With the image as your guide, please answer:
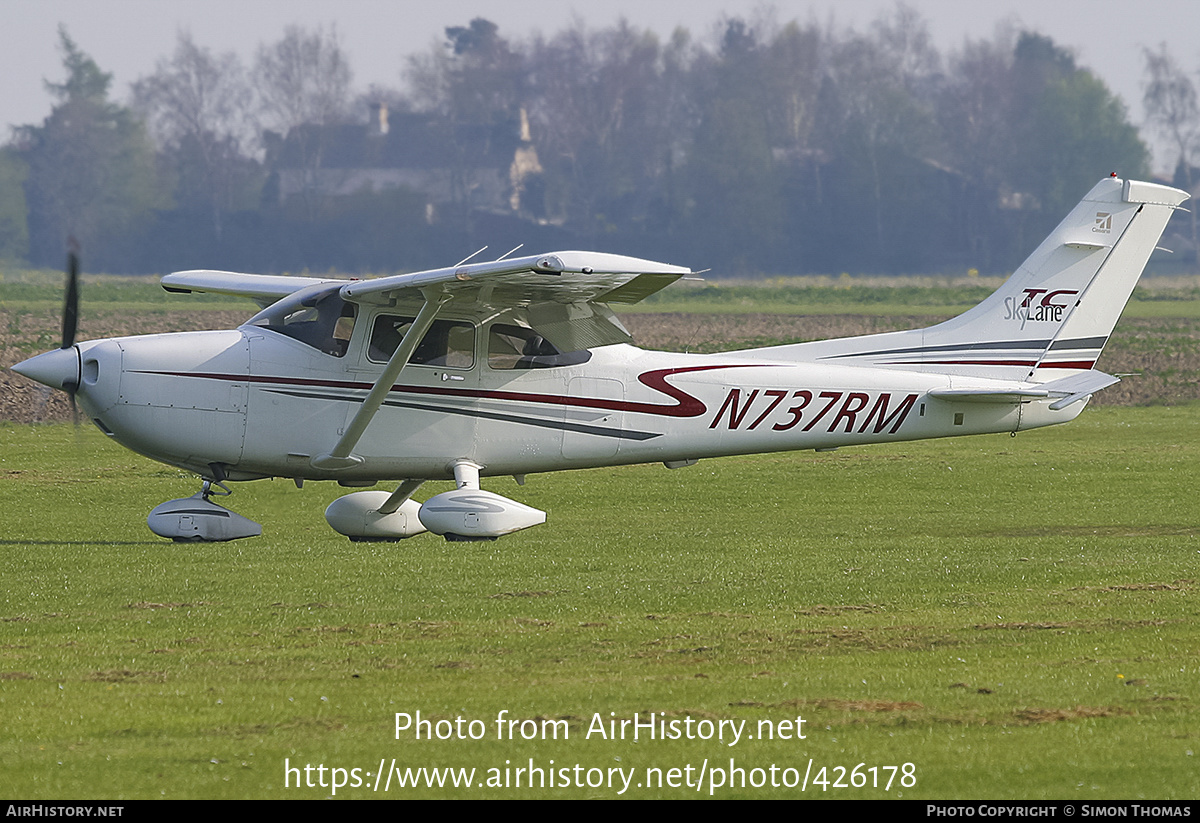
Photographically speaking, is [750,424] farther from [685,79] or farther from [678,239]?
[685,79]

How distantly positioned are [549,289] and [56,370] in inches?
178

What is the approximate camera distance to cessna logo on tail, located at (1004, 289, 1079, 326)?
16.2 meters

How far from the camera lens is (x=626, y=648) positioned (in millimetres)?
9445

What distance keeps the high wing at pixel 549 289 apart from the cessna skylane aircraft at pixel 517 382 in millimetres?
29

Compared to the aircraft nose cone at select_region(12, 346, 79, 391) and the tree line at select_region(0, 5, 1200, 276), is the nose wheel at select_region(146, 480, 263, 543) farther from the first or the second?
the tree line at select_region(0, 5, 1200, 276)

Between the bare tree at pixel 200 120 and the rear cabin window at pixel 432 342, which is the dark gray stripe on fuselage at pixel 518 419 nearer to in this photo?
the rear cabin window at pixel 432 342

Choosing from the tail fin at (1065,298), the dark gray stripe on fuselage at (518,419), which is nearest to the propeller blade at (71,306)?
the dark gray stripe on fuselage at (518,419)

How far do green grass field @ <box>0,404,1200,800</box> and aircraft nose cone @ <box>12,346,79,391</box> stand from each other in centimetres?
160

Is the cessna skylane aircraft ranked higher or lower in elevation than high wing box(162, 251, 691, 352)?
lower

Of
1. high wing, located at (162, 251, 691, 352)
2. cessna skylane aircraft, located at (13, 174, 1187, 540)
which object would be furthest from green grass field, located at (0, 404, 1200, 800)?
high wing, located at (162, 251, 691, 352)

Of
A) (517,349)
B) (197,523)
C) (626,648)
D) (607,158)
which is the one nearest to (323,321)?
(517,349)

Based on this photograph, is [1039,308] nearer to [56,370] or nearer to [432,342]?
[432,342]

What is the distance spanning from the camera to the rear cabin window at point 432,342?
1388 centimetres

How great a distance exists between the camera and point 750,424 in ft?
49.5
